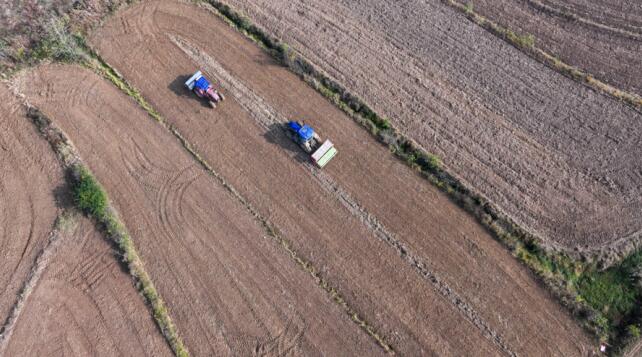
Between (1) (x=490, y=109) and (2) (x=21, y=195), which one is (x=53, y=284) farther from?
(1) (x=490, y=109)

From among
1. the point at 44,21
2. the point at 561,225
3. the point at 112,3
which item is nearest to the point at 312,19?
the point at 112,3

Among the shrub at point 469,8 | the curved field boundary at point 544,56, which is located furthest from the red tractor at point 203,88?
the shrub at point 469,8

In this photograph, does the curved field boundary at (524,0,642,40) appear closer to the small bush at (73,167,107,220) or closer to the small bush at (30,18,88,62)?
the small bush at (73,167,107,220)

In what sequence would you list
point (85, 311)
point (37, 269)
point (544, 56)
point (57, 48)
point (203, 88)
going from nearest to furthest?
point (85, 311), point (37, 269), point (203, 88), point (57, 48), point (544, 56)

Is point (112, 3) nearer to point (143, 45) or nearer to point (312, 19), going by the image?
point (143, 45)

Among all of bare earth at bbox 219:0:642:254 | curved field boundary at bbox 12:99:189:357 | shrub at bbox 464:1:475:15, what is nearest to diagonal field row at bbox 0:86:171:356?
curved field boundary at bbox 12:99:189:357

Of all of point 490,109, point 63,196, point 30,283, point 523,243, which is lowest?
point 523,243

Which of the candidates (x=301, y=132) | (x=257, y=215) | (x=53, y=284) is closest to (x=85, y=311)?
(x=53, y=284)
